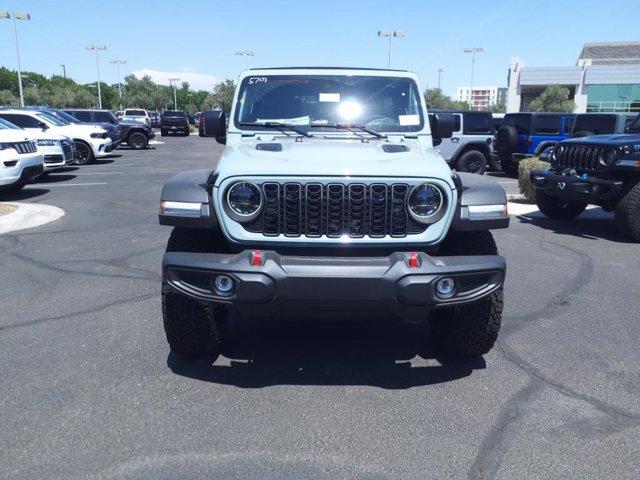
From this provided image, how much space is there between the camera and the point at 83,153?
18.5m

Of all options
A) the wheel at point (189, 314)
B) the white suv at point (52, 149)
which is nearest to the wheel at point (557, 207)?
the wheel at point (189, 314)

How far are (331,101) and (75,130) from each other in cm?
1574

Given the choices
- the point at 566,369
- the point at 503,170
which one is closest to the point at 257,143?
the point at 566,369

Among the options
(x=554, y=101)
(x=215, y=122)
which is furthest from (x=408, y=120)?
(x=554, y=101)

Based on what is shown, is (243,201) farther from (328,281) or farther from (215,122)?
(215,122)

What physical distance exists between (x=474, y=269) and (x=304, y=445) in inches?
51.5

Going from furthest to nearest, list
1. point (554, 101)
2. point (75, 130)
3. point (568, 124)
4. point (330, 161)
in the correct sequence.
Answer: point (554, 101) → point (75, 130) → point (568, 124) → point (330, 161)

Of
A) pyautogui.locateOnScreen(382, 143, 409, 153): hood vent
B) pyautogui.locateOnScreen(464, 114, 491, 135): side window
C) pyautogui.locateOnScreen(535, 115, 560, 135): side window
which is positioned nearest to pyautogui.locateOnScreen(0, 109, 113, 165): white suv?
pyautogui.locateOnScreen(464, 114, 491, 135): side window

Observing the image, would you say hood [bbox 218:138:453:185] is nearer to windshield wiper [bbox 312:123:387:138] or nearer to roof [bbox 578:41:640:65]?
windshield wiper [bbox 312:123:387:138]

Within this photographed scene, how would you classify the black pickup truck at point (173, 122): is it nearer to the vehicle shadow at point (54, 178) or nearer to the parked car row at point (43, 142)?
the parked car row at point (43, 142)

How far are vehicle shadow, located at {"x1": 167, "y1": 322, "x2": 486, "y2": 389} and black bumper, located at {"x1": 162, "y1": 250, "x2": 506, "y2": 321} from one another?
0.67m

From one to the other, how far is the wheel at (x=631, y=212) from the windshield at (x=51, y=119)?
15.0 meters

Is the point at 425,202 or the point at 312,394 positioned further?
the point at 312,394

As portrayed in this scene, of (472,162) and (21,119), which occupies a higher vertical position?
(21,119)
